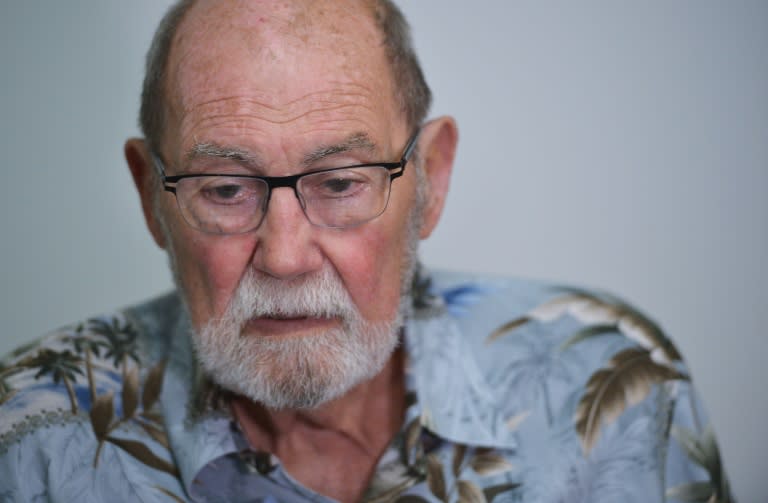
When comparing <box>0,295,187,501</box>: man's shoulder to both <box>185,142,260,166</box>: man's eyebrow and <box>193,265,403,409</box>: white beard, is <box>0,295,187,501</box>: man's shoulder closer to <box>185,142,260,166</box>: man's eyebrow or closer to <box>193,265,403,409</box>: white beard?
<box>193,265,403,409</box>: white beard

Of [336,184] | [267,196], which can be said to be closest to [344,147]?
[336,184]

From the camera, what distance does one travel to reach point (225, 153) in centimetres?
147

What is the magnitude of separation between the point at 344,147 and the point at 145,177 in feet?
1.83

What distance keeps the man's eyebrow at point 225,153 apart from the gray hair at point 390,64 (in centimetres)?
15

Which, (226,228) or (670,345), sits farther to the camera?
(670,345)

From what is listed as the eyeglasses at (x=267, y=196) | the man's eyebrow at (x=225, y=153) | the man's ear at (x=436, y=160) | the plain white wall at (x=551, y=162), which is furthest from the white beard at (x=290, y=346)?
the plain white wall at (x=551, y=162)

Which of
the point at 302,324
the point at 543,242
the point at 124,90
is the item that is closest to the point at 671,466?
the point at 302,324

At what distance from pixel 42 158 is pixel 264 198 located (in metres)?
1.46

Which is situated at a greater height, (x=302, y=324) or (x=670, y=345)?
(x=302, y=324)

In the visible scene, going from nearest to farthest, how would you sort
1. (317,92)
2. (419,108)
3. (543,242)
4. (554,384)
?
1. (317,92)
2. (419,108)
3. (554,384)
4. (543,242)

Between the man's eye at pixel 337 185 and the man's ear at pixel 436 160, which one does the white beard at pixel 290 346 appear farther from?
the man's ear at pixel 436 160

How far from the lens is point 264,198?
149 centimetres

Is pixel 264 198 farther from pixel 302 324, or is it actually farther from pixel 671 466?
pixel 671 466

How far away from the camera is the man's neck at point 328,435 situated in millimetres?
1807
